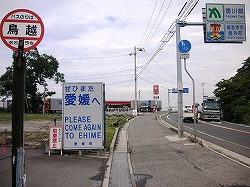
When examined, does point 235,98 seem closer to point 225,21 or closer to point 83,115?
point 225,21

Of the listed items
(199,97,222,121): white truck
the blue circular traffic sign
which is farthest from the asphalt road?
(199,97,222,121): white truck

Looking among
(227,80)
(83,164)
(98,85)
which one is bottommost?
(83,164)

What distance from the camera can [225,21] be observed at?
16141 millimetres

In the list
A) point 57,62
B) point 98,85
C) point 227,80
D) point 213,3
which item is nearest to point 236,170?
point 98,85

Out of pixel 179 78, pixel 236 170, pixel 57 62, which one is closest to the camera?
pixel 236 170

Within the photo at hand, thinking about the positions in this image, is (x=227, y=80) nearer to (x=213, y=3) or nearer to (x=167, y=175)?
(x=213, y=3)

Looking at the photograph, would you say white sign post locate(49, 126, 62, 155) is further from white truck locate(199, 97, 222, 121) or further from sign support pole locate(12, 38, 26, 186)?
white truck locate(199, 97, 222, 121)

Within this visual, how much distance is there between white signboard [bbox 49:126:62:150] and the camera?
10.5 meters

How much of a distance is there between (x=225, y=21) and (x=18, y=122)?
48.3 feet

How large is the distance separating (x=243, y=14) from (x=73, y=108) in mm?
11627

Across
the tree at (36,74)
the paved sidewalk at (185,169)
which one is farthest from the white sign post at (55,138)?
the tree at (36,74)

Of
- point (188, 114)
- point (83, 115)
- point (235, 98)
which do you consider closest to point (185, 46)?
point (83, 115)

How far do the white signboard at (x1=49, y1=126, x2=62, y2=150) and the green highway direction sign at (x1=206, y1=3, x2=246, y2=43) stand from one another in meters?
10.4

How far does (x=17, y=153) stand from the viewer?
175 inches
